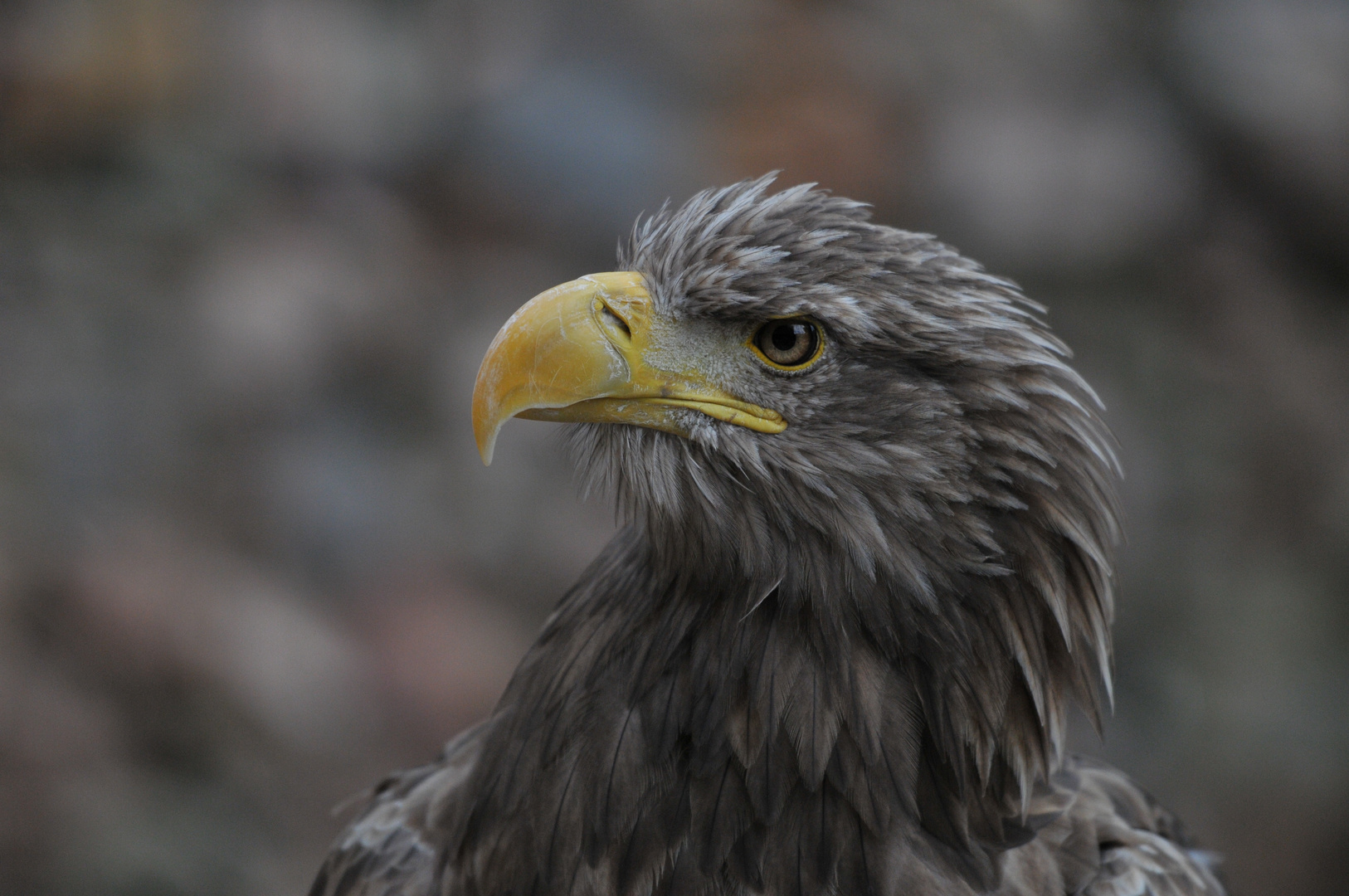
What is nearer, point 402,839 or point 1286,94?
point 402,839

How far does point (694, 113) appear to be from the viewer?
7.98m

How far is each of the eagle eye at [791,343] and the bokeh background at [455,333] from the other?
434 centimetres

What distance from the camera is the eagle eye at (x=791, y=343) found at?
226cm

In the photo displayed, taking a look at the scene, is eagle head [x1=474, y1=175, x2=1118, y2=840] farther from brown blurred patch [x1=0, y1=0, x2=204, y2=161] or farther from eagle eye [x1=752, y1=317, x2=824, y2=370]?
brown blurred patch [x1=0, y1=0, x2=204, y2=161]

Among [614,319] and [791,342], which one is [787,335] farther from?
[614,319]

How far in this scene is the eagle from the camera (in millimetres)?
2240

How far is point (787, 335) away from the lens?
89.4 inches

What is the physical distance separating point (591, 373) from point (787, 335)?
1.21 ft

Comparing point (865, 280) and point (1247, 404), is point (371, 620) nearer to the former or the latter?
point (865, 280)

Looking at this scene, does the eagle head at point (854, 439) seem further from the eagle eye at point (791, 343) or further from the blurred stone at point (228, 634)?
the blurred stone at point (228, 634)

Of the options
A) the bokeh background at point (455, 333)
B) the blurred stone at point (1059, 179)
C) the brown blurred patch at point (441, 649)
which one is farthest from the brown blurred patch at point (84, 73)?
the blurred stone at point (1059, 179)

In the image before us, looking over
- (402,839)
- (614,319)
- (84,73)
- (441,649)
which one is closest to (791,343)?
(614,319)

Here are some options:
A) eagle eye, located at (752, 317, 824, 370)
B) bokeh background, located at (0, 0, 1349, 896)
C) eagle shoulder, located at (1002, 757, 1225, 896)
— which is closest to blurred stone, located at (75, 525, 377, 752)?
bokeh background, located at (0, 0, 1349, 896)

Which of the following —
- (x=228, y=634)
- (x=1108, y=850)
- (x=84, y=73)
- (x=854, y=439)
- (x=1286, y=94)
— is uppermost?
(x=84, y=73)
